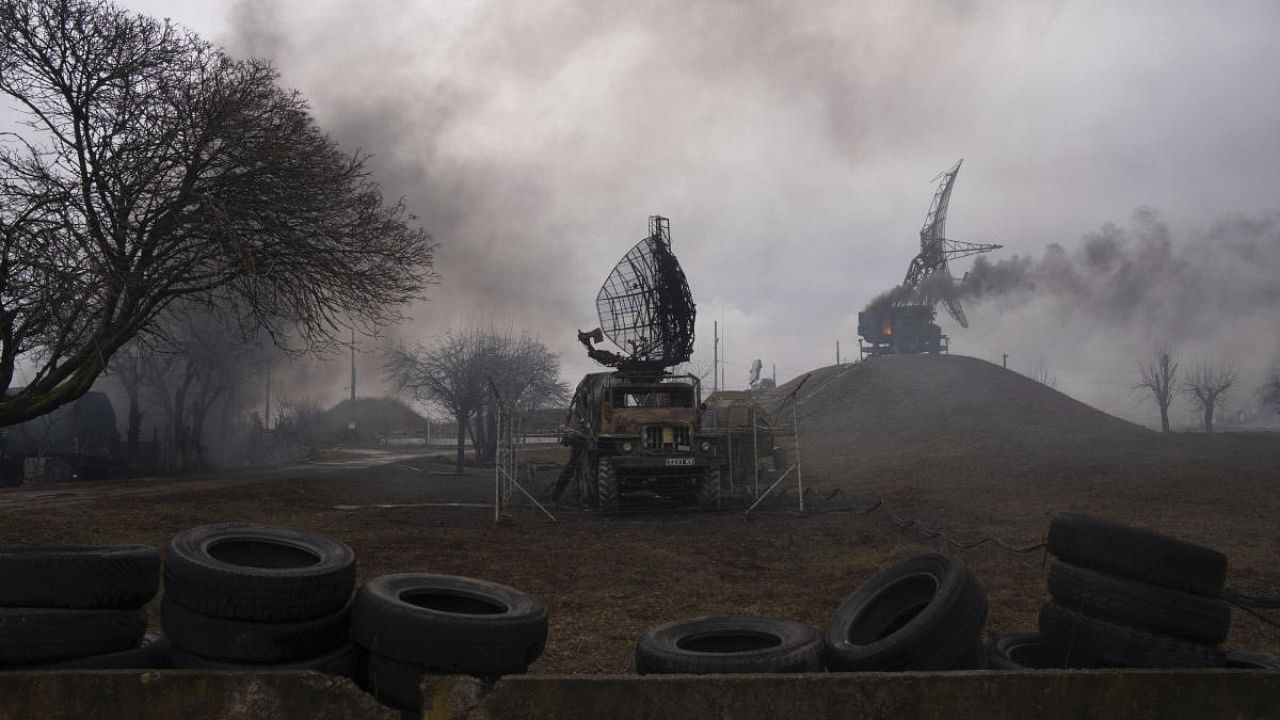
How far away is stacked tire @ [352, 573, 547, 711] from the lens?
3939mm

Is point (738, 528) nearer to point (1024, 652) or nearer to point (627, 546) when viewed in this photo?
point (627, 546)

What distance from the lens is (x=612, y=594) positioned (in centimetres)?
875


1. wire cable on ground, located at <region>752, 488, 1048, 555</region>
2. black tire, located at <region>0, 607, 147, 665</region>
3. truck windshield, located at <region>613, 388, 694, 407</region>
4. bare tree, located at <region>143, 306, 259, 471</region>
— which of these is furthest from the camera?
bare tree, located at <region>143, 306, 259, 471</region>

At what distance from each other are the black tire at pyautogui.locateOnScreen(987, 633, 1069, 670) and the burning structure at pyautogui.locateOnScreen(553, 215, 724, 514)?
11549mm

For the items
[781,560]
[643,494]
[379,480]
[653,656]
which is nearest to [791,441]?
[379,480]

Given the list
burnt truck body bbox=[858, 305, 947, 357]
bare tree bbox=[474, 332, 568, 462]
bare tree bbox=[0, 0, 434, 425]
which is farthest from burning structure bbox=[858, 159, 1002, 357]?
bare tree bbox=[0, 0, 434, 425]

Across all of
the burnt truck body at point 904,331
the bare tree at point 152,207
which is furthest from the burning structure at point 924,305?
the bare tree at point 152,207

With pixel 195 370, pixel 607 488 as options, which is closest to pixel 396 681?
pixel 607 488

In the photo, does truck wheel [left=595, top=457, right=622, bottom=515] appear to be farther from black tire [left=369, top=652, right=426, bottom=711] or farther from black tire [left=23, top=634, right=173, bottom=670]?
black tire [left=369, top=652, right=426, bottom=711]

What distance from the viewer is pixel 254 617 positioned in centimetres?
404

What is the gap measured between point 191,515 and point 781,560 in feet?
37.1

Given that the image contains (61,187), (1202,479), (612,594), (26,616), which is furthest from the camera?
(1202,479)

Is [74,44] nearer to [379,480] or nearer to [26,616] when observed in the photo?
[26,616]

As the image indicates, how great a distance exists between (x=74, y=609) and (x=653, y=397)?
1449 centimetres
